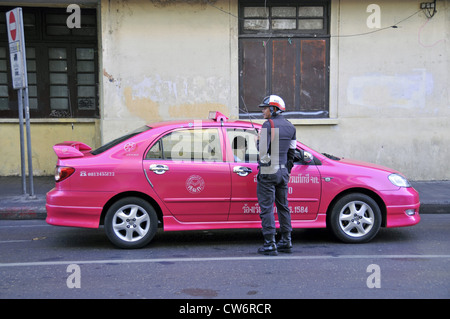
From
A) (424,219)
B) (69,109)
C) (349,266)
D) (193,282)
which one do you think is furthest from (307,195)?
(69,109)

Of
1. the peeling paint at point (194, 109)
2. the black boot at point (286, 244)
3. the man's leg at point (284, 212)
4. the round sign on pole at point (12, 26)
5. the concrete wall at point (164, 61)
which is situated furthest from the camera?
the peeling paint at point (194, 109)

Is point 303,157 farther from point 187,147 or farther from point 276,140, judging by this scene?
point 187,147

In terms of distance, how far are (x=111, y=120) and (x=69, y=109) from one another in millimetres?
1697

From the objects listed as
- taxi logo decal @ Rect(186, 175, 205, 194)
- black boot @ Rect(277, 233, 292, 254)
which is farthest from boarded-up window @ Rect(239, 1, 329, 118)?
black boot @ Rect(277, 233, 292, 254)

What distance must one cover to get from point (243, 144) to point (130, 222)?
66.8 inches

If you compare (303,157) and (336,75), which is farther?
(336,75)

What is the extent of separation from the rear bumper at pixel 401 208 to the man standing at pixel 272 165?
4.69ft

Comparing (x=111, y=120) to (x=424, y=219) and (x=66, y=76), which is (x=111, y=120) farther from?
(x=424, y=219)

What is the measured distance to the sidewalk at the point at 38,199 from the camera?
8609mm

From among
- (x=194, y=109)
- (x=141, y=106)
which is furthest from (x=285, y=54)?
(x=141, y=106)

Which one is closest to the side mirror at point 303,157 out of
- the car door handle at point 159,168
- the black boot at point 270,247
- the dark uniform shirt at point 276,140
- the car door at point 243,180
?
the dark uniform shirt at point 276,140

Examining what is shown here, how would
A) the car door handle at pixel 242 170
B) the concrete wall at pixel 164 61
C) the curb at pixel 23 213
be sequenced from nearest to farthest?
the car door handle at pixel 242 170 < the curb at pixel 23 213 < the concrete wall at pixel 164 61

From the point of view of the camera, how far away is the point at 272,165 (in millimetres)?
6020

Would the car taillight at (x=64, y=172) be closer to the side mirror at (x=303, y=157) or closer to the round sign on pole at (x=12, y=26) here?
the side mirror at (x=303, y=157)
